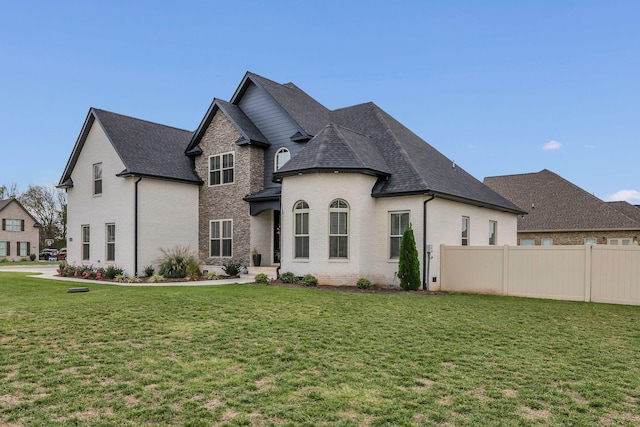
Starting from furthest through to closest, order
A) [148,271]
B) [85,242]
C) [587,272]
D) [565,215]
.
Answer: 1. [565,215]
2. [85,242]
3. [148,271]
4. [587,272]

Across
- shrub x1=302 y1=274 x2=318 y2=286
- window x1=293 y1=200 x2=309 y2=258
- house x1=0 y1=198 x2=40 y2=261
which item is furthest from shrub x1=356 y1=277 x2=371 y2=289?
house x1=0 y1=198 x2=40 y2=261

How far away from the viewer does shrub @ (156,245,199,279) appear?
20484mm

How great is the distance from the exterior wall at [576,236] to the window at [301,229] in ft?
68.4

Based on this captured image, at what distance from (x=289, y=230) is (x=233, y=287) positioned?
346cm

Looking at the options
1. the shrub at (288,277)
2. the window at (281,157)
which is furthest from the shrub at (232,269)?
the window at (281,157)

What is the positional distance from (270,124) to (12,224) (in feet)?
154

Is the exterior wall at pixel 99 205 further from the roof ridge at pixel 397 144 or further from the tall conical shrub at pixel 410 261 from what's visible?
the tall conical shrub at pixel 410 261

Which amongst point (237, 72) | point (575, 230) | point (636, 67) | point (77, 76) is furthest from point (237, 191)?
point (575, 230)

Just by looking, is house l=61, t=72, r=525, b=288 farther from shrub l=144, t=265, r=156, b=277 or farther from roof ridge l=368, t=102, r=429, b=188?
shrub l=144, t=265, r=156, b=277

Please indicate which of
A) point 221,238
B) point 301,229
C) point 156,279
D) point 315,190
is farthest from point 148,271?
point 315,190

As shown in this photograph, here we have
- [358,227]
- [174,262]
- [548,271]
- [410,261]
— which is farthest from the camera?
[174,262]

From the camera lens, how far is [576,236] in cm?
3059

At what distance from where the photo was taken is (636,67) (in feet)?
57.6

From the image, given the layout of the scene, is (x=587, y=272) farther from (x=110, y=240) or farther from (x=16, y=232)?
(x=16, y=232)
